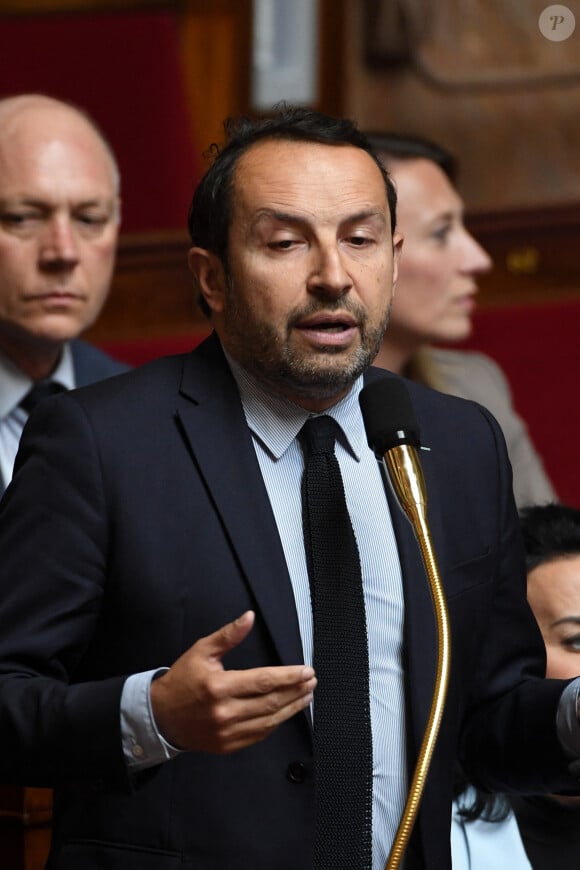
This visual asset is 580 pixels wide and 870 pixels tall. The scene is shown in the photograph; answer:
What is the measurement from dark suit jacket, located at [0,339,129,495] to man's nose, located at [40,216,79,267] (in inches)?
5.0

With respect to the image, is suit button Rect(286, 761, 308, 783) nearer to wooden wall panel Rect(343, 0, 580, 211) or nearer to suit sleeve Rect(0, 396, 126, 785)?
suit sleeve Rect(0, 396, 126, 785)

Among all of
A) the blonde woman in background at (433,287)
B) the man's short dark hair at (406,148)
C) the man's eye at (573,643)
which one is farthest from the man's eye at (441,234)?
the man's eye at (573,643)

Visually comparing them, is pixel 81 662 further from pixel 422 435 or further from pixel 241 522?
pixel 422 435

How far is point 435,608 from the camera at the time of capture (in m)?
Answer: 1.02

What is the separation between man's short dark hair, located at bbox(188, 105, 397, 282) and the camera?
1.18 metres

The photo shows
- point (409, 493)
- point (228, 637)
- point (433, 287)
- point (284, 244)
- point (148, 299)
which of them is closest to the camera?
point (228, 637)

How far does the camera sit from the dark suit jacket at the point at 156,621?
1.08 m

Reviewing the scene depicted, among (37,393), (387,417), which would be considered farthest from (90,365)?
(387,417)

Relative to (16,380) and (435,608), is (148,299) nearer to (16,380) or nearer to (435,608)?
(16,380)

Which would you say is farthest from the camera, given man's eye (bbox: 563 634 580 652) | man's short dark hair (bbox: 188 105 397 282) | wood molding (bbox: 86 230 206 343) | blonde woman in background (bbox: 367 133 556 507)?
wood molding (bbox: 86 230 206 343)

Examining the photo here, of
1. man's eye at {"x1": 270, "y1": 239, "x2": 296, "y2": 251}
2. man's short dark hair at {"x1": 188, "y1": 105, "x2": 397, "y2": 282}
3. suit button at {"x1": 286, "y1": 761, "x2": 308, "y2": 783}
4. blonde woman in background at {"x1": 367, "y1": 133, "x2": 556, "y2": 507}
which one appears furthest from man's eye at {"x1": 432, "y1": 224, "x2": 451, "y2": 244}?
suit button at {"x1": 286, "y1": 761, "x2": 308, "y2": 783}

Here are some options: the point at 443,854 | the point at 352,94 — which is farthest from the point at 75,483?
the point at 352,94

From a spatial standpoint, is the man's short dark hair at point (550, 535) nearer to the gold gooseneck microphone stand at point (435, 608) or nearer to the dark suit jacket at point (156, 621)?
the dark suit jacket at point (156, 621)

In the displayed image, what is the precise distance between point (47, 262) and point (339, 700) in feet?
3.03
